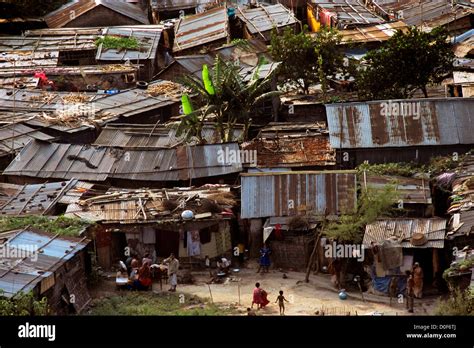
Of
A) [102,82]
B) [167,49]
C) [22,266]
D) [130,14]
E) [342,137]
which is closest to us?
[22,266]

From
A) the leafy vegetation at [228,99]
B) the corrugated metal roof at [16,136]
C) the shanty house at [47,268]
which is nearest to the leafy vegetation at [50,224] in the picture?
the shanty house at [47,268]

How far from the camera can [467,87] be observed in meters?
33.7

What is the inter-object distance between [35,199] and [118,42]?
15818 mm

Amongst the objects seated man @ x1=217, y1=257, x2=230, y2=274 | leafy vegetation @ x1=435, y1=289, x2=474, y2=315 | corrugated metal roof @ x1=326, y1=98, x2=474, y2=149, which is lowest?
leafy vegetation @ x1=435, y1=289, x2=474, y2=315

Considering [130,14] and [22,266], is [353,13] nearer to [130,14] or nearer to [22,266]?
[130,14]

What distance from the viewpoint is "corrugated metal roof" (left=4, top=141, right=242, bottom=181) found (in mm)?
27328

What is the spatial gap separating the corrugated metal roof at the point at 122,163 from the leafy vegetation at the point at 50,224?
15.5 feet

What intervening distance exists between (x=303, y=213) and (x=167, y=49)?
63.3 feet

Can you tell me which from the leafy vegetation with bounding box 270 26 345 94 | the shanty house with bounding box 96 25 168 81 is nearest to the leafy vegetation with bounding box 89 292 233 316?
the leafy vegetation with bounding box 270 26 345 94

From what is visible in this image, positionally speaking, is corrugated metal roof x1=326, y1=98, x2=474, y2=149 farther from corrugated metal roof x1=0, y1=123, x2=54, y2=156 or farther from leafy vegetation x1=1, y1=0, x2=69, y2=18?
leafy vegetation x1=1, y1=0, x2=69, y2=18

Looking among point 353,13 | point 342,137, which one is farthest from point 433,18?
point 342,137

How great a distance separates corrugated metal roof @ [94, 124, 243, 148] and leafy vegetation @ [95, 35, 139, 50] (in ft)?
31.4

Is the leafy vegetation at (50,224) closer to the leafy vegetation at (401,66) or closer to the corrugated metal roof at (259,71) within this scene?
the corrugated metal roof at (259,71)

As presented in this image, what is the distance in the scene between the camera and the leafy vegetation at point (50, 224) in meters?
21.6
